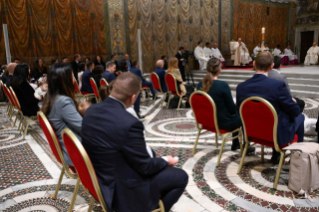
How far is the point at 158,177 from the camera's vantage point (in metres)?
1.49

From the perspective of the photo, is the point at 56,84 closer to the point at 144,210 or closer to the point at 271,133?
the point at 144,210

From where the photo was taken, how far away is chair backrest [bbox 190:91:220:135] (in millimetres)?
2681

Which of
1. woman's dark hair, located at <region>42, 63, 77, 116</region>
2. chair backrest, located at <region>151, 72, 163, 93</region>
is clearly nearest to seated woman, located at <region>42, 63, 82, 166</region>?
woman's dark hair, located at <region>42, 63, 77, 116</region>

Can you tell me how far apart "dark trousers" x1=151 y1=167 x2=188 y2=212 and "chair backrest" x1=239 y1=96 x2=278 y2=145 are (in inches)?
40.6

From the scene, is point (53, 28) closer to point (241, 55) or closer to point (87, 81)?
point (87, 81)

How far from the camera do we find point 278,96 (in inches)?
88.0

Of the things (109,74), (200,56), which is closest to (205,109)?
(109,74)

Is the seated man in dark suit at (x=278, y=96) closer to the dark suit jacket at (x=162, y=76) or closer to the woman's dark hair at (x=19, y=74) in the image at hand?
the woman's dark hair at (x=19, y=74)

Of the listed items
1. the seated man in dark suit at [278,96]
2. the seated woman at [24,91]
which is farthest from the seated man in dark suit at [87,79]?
the seated man in dark suit at [278,96]

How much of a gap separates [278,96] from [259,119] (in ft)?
0.86

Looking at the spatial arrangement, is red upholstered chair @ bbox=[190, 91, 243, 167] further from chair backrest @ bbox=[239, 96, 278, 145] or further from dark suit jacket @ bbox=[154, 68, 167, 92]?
dark suit jacket @ bbox=[154, 68, 167, 92]

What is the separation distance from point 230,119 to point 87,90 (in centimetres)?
418

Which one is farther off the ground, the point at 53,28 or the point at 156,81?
the point at 53,28

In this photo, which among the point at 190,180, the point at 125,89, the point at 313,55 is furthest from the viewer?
the point at 313,55
